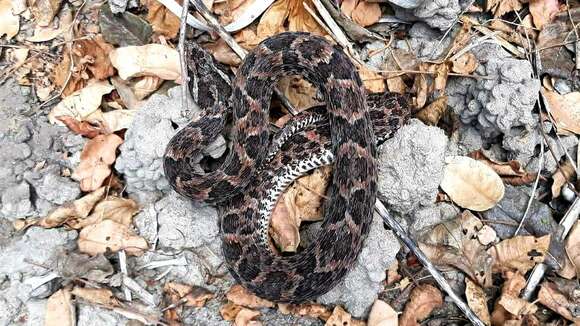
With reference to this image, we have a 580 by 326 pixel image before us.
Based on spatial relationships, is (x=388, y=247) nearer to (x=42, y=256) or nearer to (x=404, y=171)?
(x=404, y=171)

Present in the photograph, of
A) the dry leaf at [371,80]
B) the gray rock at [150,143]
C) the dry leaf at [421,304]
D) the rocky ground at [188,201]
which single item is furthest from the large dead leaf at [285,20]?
the dry leaf at [421,304]

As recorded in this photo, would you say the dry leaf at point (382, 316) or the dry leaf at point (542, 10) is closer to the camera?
the dry leaf at point (382, 316)

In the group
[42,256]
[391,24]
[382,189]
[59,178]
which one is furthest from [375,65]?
[42,256]

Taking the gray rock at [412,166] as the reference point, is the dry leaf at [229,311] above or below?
below

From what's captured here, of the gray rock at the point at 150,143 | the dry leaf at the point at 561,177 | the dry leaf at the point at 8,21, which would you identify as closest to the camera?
the gray rock at the point at 150,143

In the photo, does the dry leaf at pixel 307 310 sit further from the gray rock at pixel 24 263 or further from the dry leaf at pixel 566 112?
the dry leaf at pixel 566 112

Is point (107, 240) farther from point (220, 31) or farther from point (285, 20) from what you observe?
point (285, 20)

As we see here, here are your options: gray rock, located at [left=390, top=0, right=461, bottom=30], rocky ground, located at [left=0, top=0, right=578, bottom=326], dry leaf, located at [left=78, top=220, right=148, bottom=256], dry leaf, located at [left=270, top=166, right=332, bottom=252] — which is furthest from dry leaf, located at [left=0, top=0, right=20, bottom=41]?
gray rock, located at [left=390, top=0, right=461, bottom=30]
